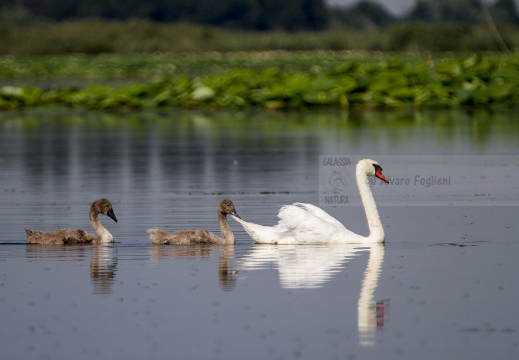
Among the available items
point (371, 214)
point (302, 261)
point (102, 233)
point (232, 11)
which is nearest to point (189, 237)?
point (102, 233)

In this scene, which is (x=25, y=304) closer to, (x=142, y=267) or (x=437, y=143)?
(x=142, y=267)

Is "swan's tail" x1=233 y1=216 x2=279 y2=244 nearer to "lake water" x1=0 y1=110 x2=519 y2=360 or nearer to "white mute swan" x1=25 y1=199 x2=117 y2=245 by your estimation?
"lake water" x1=0 y1=110 x2=519 y2=360

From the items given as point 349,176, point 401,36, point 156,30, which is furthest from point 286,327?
point 156,30

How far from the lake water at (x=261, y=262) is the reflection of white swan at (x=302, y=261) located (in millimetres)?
21

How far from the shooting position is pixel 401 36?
73.4 meters

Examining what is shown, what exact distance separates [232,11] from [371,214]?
107953 millimetres

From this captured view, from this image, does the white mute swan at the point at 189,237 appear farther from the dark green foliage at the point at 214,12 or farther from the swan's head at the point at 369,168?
the dark green foliage at the point at 214,12

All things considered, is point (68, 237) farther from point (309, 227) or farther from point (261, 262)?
point (309, 227)

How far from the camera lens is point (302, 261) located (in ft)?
42.2

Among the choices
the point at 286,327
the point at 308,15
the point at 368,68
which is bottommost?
the point at 286,327

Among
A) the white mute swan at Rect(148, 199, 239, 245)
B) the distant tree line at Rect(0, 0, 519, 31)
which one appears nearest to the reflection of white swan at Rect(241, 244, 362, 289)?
the white mute swan at Rect(148, 199, 239, 245)

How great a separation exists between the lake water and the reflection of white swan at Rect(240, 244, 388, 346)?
20 millimetres

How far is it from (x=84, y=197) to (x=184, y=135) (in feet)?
36.8

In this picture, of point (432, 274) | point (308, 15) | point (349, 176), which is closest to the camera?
point (432, 274)
